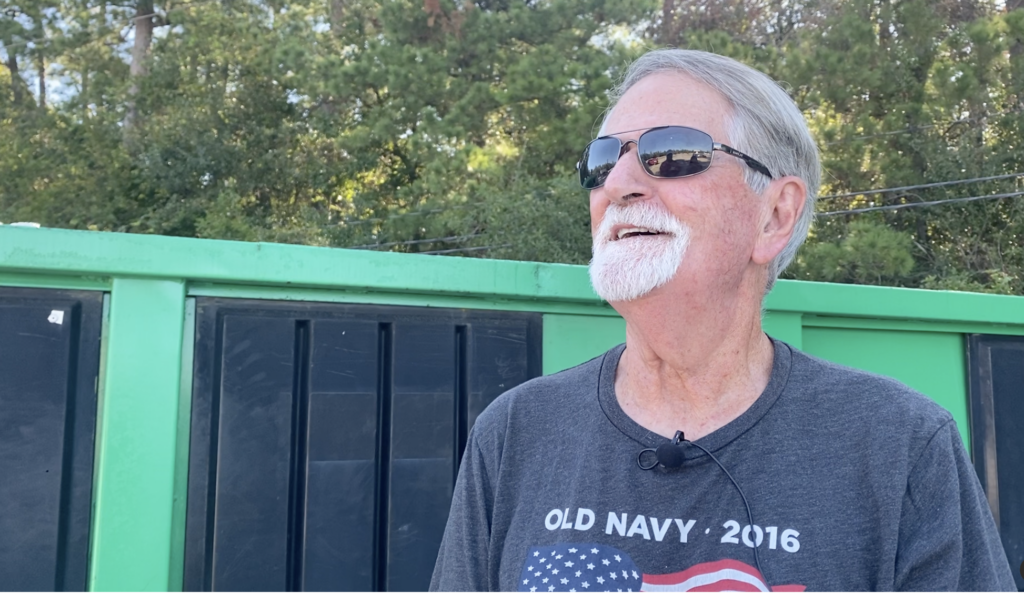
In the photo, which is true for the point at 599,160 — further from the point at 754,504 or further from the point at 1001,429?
the point at 1001,429

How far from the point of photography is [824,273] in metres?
11.3

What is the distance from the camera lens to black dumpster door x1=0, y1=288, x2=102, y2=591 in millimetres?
1651

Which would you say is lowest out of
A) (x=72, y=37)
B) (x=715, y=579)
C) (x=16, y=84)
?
(x=715, y=579)

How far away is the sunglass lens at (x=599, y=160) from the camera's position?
1.62 metres

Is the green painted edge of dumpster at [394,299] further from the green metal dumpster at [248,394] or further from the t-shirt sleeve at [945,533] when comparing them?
the t-shirt sleeve at [945,533]

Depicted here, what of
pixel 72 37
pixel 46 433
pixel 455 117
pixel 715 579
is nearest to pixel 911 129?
pixel 455 117

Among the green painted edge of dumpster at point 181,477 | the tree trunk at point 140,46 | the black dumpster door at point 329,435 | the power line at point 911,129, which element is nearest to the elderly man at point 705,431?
the black dumpster door at point 329,435

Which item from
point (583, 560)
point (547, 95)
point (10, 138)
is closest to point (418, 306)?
point (583, 560)

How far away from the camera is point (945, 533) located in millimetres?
1261

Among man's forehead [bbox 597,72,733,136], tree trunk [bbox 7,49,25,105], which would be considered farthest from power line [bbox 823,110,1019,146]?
tree trunk [bbox 7,49,25,105]

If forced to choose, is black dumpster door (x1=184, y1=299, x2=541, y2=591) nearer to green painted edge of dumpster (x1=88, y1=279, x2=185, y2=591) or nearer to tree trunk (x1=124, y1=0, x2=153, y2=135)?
green painted edge of dumpster (x1=88, y1=279, x2=185, y2=591)

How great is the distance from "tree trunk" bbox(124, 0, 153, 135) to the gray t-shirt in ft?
62.2

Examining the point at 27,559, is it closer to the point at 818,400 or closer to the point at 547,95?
the point at 818,400

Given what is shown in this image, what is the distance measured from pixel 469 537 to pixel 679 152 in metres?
0.78
